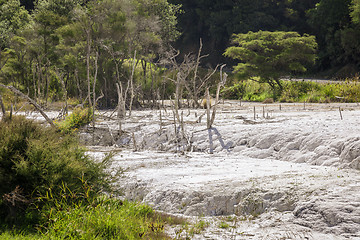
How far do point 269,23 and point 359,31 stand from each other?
1083cm

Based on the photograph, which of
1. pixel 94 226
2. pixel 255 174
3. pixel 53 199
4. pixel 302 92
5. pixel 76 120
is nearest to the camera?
pixel 94 226

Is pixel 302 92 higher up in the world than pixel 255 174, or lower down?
higher up

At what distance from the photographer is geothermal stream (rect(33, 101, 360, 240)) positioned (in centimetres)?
530

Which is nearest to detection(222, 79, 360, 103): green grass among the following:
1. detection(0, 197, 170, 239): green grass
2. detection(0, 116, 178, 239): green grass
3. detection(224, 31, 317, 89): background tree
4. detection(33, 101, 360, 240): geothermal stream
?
detection(224, 31, 317, 89): background tree

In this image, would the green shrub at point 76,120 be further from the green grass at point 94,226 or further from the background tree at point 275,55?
the background tree at point 275,55

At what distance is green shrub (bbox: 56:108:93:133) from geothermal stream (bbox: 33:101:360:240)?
1162 millimetres

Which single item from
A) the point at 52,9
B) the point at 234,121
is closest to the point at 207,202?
the point at 234,121

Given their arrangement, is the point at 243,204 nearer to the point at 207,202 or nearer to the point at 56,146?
the point at 207,202

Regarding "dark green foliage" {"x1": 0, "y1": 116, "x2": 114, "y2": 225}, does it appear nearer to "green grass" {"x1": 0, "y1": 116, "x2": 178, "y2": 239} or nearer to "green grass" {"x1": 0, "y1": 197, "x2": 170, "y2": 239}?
"green grass" {"x1": 0, "y1": 116, "x2": 178, "y2": 239}

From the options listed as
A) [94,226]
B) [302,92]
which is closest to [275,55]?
[302,92]

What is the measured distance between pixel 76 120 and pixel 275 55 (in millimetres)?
13062

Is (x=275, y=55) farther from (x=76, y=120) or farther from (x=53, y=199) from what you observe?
(x=53, y=199)

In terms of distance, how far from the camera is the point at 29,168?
5.48 m

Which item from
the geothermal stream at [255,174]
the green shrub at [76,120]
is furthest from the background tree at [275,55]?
the green shrub at [76,120]
